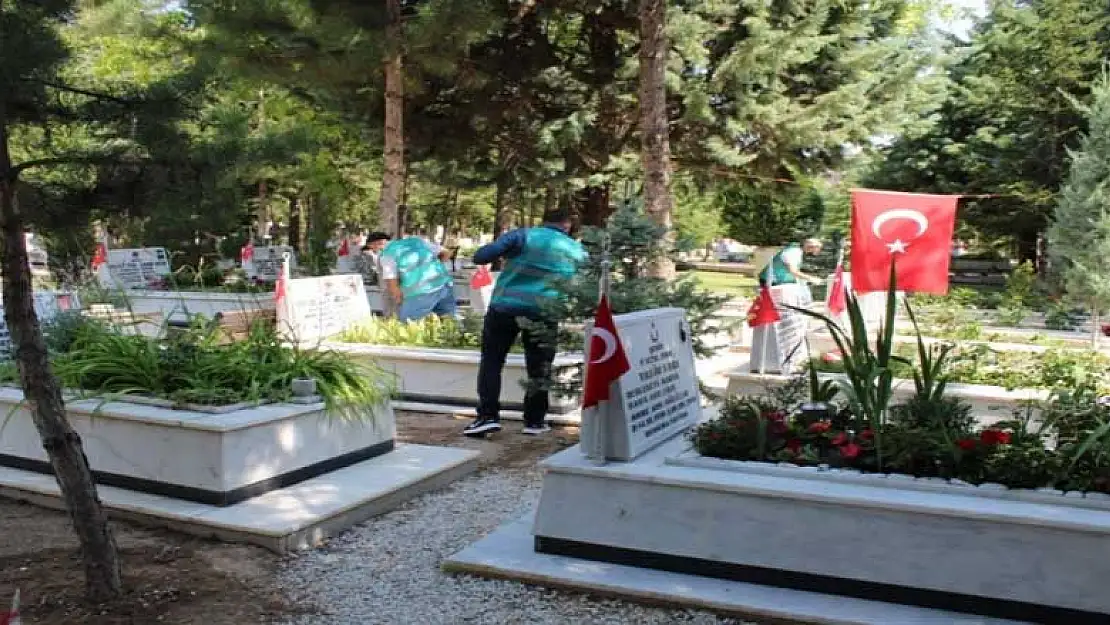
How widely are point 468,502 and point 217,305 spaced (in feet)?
34.9

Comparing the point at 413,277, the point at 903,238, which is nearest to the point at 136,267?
the point at 413,277

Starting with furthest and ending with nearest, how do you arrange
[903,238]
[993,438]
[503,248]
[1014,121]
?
[1014,121] < [903,238] < [503,248] < [993,438]

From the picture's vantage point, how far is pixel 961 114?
2577 cm

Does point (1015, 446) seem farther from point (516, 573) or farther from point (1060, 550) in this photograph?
point (516, 573)

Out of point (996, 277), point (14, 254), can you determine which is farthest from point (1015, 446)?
point (996, 277)

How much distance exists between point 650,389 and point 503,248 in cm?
240

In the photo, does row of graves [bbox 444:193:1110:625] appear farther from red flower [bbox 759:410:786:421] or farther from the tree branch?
the tree branch

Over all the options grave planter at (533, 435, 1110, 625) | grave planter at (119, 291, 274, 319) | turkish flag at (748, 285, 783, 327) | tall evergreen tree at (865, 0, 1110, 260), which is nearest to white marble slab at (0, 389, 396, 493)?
grave planter at (533, 435, 1110, 625)

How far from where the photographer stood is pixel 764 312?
8.22 metres

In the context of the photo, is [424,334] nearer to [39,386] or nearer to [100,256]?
[39,386]

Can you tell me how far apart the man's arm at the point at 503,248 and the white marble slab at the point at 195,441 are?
5.48 ft

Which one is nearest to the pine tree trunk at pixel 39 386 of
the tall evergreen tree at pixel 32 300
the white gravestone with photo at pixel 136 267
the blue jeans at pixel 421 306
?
the tall evergreen tree at pixel 32 300

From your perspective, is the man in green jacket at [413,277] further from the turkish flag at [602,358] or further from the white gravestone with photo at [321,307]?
the turkish flag at [602,358]

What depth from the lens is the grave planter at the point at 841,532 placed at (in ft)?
13.0
